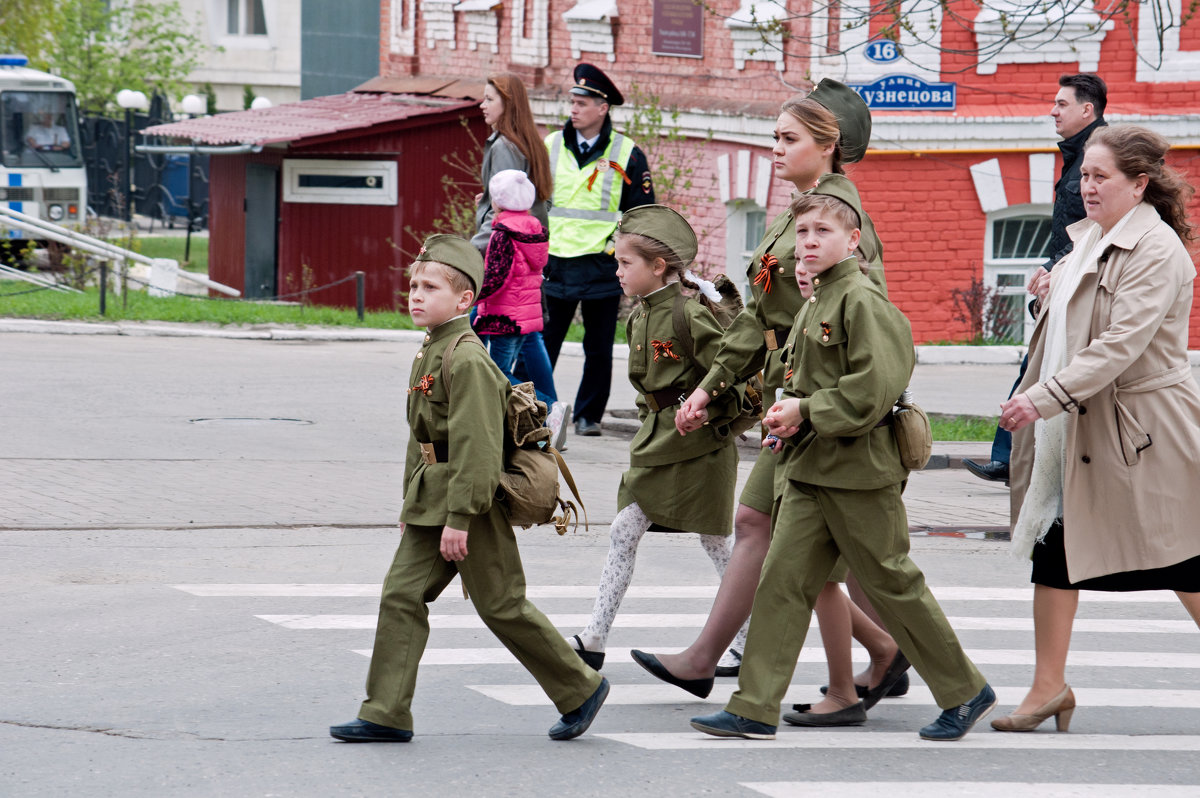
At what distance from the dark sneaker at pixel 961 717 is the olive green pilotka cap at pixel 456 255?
6.15 ft

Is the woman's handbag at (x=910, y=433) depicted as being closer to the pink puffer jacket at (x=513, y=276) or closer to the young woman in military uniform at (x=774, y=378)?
the young woman in military uniform at (x=774, y=378)

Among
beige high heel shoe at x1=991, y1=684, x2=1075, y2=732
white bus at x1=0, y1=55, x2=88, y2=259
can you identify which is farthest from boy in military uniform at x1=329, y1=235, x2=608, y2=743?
white bus at x1=0, y1=55, x2=88, y2=259

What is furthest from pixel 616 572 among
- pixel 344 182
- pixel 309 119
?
pixel 309 119

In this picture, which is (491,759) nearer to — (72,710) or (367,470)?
(72,710)

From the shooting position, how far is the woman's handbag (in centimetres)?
504

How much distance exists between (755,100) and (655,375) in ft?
46.0

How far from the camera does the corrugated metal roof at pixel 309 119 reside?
2312 cm

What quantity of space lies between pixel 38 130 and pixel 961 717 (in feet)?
86.2

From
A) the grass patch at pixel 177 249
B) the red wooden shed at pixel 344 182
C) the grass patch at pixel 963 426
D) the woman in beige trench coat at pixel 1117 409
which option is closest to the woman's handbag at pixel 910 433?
the woman in beige trench coat at pixel 1117 409

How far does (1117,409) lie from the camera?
5.23 metres

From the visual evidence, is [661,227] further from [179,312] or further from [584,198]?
[179,312]

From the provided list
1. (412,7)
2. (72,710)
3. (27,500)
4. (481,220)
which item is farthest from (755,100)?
(72,710)

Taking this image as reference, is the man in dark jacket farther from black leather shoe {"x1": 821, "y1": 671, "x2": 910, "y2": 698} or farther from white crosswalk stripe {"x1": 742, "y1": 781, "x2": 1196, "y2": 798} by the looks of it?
white crosswalk stripe {"x1": 742, "y1": 781, "x2": 1196, "y2": 798}

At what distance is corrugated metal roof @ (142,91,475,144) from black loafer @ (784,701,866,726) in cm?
1840
